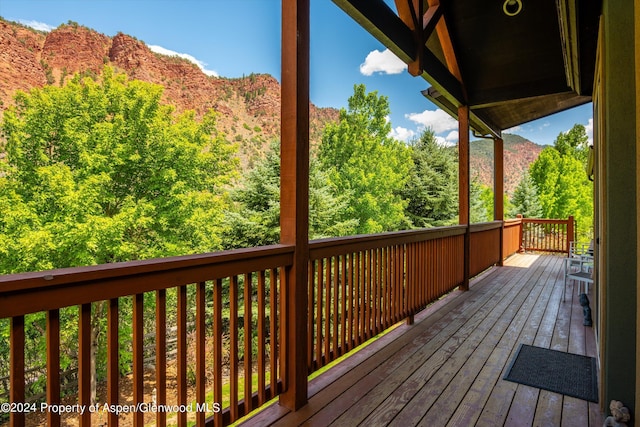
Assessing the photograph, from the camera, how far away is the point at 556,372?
245cm

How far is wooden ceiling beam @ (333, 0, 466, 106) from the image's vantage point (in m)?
2.59

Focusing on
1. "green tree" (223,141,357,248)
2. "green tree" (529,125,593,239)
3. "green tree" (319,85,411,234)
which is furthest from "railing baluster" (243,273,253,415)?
"green tree" (529,125,593,239)

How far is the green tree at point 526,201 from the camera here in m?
20.9

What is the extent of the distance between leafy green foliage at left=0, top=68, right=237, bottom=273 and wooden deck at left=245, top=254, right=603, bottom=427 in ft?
37.4

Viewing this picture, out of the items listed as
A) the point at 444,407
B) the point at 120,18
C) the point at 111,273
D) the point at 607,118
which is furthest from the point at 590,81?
the point at 120,18

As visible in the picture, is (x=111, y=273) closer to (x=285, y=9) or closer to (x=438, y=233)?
(x=285, y=9)

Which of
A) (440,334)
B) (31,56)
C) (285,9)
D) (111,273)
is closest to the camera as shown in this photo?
(111,273)

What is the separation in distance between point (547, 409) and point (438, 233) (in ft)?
7.03

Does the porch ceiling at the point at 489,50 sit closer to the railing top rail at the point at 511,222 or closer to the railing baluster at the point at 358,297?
the railing baluster at the point at 358,297

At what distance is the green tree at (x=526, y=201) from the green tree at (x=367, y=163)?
7.84 metres

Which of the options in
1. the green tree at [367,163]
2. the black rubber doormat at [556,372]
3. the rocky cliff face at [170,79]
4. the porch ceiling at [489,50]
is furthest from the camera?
the rocky cliff face at [170,79]

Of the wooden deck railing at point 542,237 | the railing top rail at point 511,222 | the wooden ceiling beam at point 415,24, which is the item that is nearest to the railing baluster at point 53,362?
the wooden ceiling beam at point 415,24

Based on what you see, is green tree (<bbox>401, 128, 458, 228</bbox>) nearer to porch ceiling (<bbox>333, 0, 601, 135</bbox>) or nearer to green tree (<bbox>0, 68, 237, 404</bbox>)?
green tree (<bbox>0, 68, 237, 404</bbox>)

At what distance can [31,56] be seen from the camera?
2133 cm
